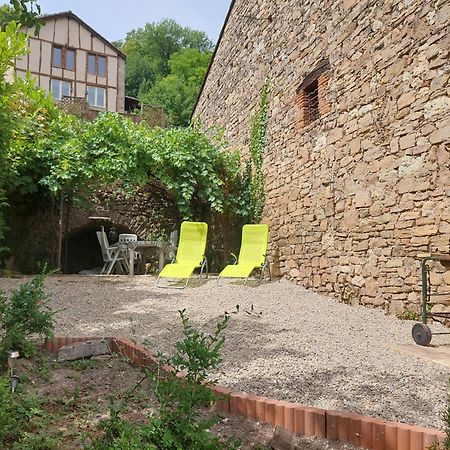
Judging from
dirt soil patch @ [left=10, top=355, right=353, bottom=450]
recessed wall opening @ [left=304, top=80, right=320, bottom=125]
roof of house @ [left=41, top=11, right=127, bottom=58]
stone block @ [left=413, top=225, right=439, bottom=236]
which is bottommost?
dirt soil patch @ [left=10, top=355, right=353, bottom=450]

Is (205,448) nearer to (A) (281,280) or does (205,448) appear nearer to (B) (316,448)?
(B) (316,448)

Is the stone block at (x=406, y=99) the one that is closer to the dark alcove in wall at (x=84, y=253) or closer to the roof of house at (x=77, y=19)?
the dark alcove in wall at (x=84, y=253)

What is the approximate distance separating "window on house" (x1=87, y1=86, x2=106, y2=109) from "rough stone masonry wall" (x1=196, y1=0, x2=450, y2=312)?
53.0 feet

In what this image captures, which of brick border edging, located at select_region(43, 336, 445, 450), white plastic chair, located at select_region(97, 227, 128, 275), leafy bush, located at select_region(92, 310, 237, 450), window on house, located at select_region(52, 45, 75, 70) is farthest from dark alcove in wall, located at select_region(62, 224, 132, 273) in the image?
window on house, located at select_region(52, 45, 75, 70)

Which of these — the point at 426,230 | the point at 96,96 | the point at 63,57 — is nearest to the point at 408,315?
the point at 426,230

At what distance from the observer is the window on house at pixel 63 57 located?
20.7 meters

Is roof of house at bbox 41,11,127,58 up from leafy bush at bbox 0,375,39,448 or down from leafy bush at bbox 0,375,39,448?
up

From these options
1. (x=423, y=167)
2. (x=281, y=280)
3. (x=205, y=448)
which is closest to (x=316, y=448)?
(x=205, y=448)

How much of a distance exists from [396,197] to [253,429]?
3.23 meters

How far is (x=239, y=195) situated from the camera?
8.24 metres

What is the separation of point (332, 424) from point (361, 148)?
3772mm

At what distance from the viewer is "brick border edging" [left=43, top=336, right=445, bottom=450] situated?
166cm

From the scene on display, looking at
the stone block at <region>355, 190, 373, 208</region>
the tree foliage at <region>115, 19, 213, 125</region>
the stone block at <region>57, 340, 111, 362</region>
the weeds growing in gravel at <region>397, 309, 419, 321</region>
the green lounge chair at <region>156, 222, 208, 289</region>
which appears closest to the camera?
the stone block at <region>57, 340, 111, 362</region>

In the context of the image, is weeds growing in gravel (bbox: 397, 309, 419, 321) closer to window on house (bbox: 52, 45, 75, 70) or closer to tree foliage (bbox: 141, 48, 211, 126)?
window on house (bbox: 52, 45, 75, 70)
